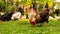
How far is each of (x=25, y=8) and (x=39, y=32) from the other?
8.85 metres

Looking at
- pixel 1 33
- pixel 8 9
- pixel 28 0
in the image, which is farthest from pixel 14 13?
pixel 1 33

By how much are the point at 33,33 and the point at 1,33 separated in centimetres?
123

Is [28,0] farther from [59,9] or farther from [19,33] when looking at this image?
[59,9]

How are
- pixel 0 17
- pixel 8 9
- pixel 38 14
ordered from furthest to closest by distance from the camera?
pixel 8 9 → pixel 0 17 → pixel 38 14

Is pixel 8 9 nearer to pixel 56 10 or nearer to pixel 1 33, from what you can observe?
pixel 56 10

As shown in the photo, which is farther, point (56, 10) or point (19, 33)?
point (56, 10)

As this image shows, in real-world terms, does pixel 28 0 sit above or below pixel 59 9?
above

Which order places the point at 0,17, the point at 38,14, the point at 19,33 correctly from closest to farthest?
the point at 19,33 < the point at 38,14 < the point at 0,17

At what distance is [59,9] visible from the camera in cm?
1848

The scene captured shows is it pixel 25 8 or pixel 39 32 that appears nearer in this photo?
pixel 39 32

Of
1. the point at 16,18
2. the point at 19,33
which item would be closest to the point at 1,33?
the point at 19,33

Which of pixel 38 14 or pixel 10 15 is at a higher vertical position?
pixel 38 14

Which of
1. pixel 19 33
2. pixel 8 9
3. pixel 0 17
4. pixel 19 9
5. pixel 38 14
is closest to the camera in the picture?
pixel 19 33

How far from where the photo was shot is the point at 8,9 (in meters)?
17.8
